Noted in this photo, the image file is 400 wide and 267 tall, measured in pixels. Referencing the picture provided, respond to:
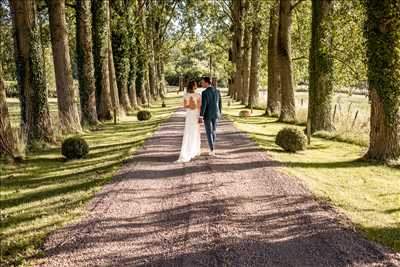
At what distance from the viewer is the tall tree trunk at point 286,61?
25.1 meters

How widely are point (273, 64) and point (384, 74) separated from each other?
1731 centimetres

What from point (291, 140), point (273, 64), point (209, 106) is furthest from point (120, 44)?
point (291, 140)

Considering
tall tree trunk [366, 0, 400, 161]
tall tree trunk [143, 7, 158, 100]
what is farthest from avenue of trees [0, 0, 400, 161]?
tall tree trunk [143, 7, 158, 100]

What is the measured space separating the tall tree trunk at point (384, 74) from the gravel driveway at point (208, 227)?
13.3 ft

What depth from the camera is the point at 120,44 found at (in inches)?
1254

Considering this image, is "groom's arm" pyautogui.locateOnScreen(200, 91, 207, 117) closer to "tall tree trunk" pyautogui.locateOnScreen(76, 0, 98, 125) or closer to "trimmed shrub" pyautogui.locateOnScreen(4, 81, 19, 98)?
"tall tree trunk" pyautogui.locateOnScreen(76, 0, 98, 125)

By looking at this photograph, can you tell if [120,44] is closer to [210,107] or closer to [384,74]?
[210,107]

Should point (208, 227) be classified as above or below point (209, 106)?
below

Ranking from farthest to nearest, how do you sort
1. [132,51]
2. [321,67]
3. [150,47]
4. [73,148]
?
[150,47] → [132,51] → [321,67] → [73,148]

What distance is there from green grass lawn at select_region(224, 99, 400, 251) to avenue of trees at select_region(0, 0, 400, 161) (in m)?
1.25

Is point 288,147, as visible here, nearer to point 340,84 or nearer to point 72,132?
point 72,132

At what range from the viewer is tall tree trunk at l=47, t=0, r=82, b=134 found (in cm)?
1955

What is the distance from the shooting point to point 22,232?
7.78 metres

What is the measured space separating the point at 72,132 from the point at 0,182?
28.3ft
